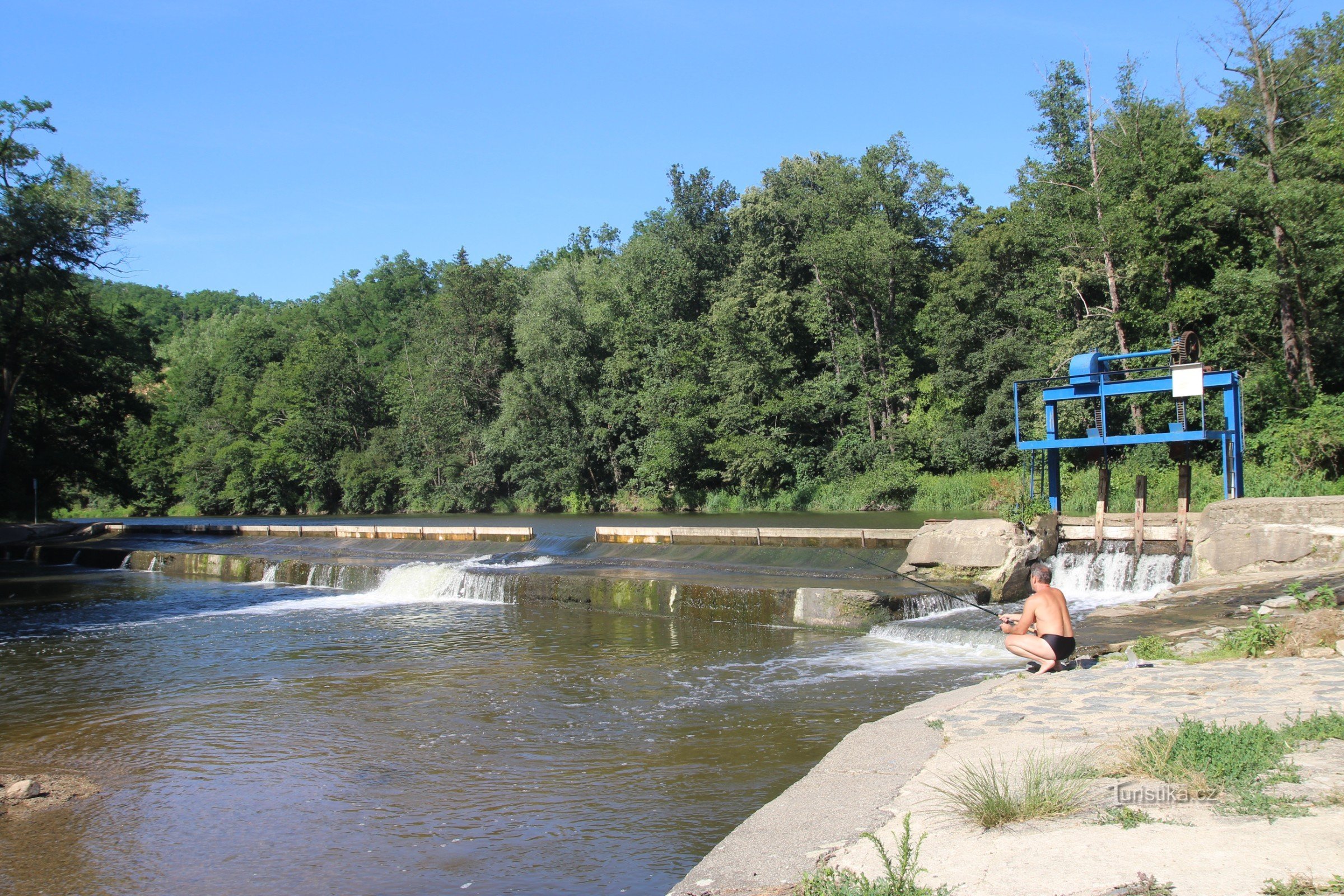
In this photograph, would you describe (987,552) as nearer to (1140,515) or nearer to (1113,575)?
(1113,575)

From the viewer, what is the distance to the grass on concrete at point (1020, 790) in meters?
4.65

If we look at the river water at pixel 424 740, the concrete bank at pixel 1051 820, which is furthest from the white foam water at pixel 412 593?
the concrete bank at pixel 1051 820

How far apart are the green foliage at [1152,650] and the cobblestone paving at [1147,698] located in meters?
0.58

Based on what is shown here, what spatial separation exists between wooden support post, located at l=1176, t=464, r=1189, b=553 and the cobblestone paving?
8156 millimetres

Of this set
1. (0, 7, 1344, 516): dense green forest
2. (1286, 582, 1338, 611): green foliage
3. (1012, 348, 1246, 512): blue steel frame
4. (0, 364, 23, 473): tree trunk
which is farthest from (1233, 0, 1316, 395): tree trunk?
(0, 364, 23, 473): tree trunk

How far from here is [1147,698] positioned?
7172 millimetres

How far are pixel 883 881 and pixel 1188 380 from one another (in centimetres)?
1473

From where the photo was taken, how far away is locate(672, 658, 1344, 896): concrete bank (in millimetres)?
3896

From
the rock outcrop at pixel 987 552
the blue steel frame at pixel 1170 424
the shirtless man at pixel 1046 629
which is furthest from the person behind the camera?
the blue steel frame at pixel 1170 424

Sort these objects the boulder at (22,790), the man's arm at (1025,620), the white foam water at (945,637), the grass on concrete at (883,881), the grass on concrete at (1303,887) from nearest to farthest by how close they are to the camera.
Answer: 1. the grass on concrete at (1303,887)
2. the grass on concrete at (883,881)
3. the boulder at (22,790)
4. the man's arm at (1025,620)
5. the white foam water at (945,637)

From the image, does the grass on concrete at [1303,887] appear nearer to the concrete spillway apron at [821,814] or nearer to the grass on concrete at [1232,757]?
the grass on concrete at [1232,757]

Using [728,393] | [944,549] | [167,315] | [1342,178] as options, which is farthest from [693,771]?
[167,315]

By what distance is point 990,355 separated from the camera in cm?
3712

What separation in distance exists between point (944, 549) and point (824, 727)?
8147 mm
